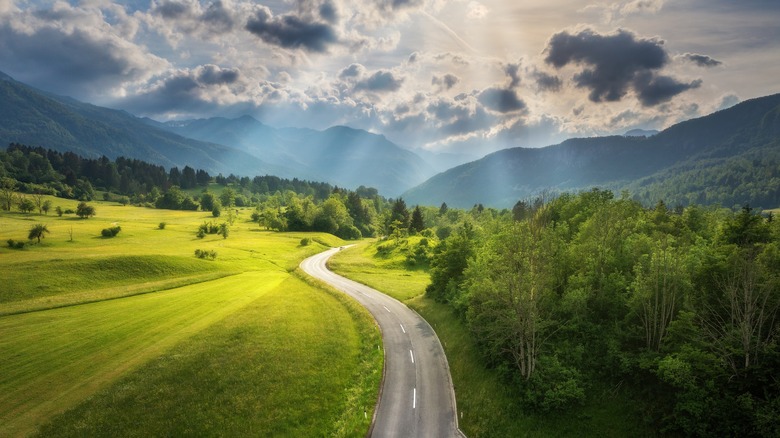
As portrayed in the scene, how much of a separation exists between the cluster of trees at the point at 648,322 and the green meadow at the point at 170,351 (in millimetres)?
14931

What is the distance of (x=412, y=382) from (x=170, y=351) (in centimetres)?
2581

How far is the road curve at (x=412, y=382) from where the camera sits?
2805 centimetres

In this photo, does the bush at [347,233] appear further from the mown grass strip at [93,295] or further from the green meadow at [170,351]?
the mown grass strip at [93,295]

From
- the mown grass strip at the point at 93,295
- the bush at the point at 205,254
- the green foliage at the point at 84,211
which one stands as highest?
the green foliage at the point at 84,211

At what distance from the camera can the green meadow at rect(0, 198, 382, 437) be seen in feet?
94.9

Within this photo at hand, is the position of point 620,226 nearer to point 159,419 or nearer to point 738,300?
point 738,300

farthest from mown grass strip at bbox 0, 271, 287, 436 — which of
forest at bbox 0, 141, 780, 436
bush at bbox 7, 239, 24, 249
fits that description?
bush at bbox 7, 239, 24, 249

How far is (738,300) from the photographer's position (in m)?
25.5

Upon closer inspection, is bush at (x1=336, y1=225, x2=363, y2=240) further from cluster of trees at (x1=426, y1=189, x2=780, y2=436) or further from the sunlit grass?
cluster of trees at (x1=426, y1=189, x2=780, y2=436)

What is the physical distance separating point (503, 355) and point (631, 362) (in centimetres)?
1054

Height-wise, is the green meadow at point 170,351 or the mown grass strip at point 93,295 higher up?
the mown grass strip at point 93,295

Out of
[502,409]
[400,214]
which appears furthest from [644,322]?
[400,214]

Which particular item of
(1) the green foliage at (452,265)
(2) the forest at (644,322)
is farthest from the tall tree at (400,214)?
(2) the forest at (644,322)

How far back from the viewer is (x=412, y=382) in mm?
34062
